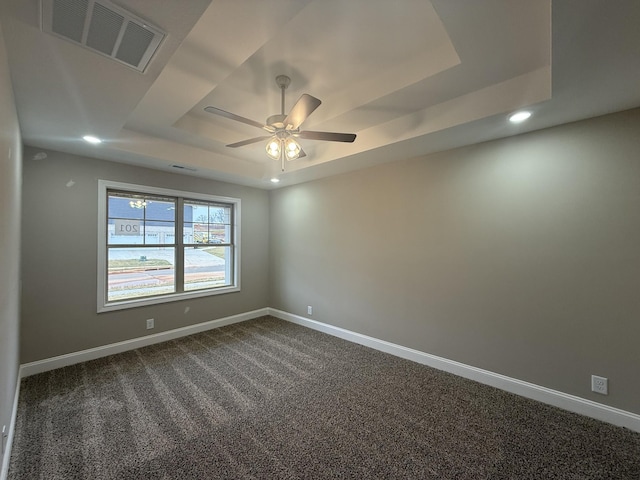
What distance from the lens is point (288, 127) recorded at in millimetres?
2279

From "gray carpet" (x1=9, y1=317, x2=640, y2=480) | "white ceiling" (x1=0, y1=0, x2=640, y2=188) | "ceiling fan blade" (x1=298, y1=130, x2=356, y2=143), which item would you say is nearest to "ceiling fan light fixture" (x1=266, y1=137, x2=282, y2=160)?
"ceiling fan blade" (x1=298, y1=130, x2=356, y2=143)

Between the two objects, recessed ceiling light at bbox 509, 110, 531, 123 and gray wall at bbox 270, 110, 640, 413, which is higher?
recessed ceiling light at bbox 509, 110, 531, 123

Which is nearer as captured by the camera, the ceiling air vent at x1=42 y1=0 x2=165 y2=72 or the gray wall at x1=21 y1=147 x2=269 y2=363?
the ceiling air vent at x1=42 y1=0 x2=165 y2=72

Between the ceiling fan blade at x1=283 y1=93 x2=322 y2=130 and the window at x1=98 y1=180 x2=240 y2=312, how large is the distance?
263cm

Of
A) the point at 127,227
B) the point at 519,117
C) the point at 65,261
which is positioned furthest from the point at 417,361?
the point at 65,261

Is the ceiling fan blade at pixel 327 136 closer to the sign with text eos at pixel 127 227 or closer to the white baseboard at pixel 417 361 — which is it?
the white baseboard at pixel 417 361

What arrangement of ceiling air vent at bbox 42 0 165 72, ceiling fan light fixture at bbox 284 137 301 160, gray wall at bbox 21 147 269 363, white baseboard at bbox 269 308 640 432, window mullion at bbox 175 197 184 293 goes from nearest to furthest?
ceiling air vent at bbox 42 0 165 72
white baseboard at bbox 269 308 640 432
ceiling fan light fixture at bbox 284 137 301 160
gray wall at bbox 21 147 269 363
window mullion at bbox 175 197 184 293

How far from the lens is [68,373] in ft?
9.35

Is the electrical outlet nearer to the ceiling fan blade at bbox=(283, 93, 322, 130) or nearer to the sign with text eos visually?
the ceiling fan blade at bbox=(283, 93, 322, 130)

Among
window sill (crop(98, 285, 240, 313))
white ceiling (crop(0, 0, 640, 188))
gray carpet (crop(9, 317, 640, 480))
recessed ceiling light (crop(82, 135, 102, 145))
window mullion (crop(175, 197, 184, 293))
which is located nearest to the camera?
white ceiling (crop(0, 0, 640, 188))

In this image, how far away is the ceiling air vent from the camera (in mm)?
1185

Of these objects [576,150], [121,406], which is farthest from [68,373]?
[576,150]

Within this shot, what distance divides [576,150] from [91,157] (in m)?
5.11

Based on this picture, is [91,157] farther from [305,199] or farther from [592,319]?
[592,319]
